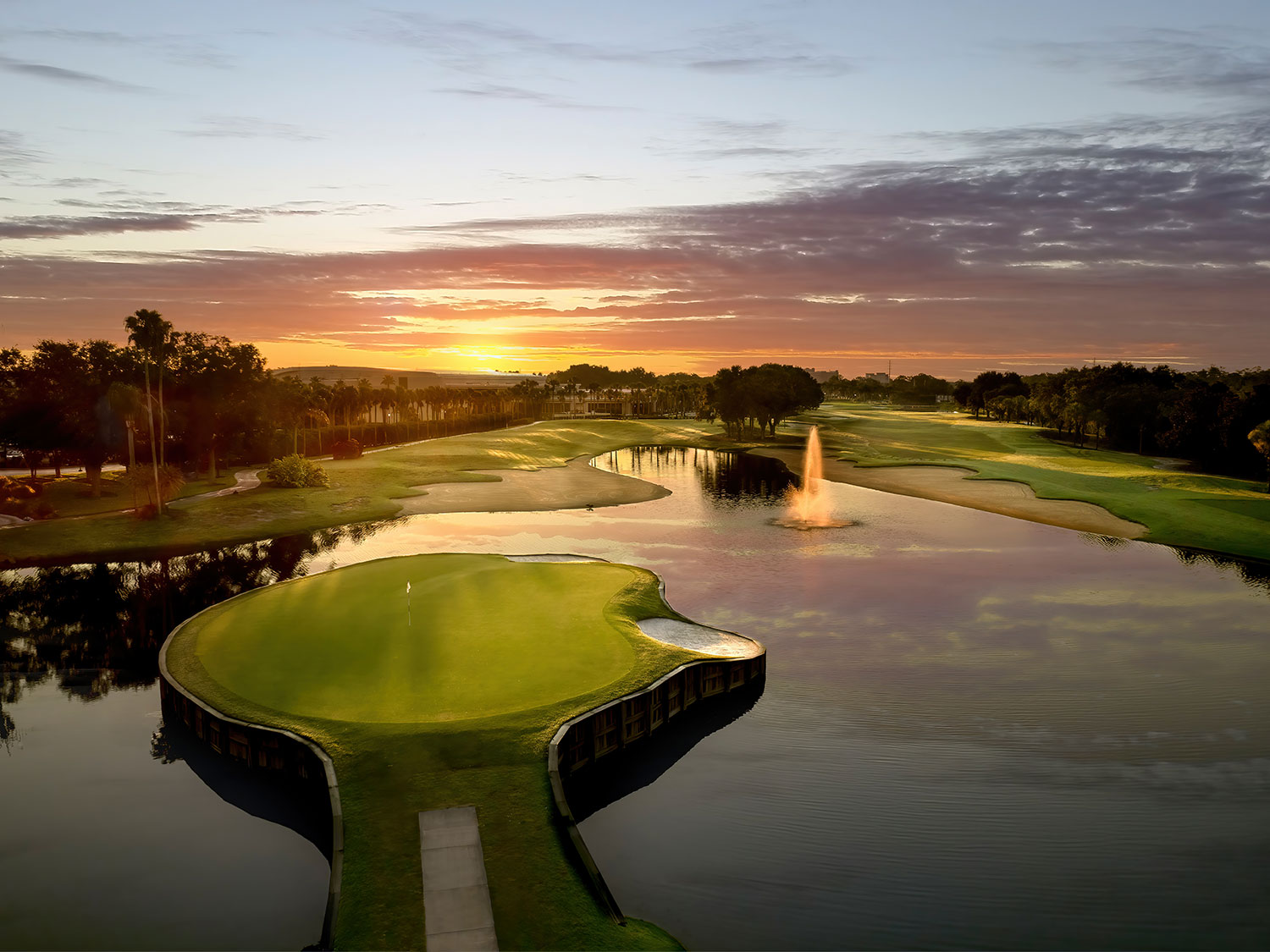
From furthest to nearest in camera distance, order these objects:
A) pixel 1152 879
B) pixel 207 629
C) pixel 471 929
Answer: pixel 207 629 < pixel 1152 879 < pixel 471 929

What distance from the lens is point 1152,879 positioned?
1928 cm

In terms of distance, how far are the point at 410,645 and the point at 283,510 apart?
3844 centimetres

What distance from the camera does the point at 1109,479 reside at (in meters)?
80.7

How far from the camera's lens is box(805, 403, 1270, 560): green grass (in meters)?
57.0

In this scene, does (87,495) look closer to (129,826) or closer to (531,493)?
(531,493)

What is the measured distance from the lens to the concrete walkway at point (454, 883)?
611 inches

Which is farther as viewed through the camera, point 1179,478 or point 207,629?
point 1179,478

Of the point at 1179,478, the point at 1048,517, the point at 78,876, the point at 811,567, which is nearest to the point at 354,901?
the point at 78,876

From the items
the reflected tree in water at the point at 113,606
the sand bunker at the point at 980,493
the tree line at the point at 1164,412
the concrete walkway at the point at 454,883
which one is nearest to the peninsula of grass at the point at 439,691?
the concrete walkway at the point at 454,883

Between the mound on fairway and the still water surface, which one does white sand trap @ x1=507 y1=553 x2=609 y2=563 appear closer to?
the mound on fairway

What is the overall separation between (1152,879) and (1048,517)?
49.0 meters

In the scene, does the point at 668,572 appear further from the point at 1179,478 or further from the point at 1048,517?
the point at 1179,478

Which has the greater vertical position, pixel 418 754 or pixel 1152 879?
pixel 418 754

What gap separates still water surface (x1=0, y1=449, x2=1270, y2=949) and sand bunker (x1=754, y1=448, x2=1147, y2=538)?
16158mm
